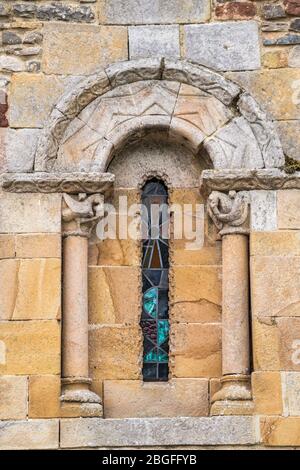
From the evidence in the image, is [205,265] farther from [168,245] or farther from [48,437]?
[48,437]

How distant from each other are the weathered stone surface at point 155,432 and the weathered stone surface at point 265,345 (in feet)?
1.33

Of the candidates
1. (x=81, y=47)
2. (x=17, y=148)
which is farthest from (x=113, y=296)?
(x=81, y=47)

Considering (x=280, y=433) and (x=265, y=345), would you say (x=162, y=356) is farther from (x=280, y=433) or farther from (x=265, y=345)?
(x=280, y=433)

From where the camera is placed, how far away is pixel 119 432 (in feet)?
41.9

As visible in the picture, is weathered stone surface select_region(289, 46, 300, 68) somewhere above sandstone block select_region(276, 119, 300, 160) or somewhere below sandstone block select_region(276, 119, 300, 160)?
above

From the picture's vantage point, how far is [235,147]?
1325 centimetres

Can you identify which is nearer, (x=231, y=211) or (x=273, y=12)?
(x=231, y=211)

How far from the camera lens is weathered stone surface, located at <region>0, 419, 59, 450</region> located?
41.8 ft

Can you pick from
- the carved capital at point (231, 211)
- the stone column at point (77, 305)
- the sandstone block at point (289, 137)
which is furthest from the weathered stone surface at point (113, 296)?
the sandstone block at point (289, 137)

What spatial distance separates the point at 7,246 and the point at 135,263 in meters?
0.91

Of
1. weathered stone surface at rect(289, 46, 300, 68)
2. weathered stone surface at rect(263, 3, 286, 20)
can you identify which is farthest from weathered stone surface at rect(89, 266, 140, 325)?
weathered stone surface at rect(263, 3, 286, 20)

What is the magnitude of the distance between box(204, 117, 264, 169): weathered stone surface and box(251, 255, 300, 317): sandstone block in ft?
2.23

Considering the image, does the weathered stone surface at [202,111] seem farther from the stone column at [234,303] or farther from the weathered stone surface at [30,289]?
the weathered stone surface at [30,289]

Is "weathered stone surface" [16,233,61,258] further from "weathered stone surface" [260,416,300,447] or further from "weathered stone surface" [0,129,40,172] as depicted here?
"weathered stone surface" [260,416,300,447]
